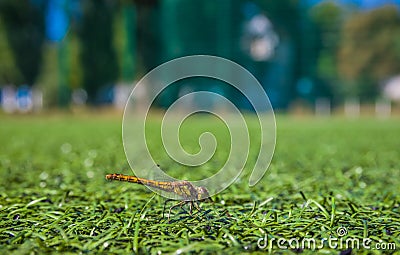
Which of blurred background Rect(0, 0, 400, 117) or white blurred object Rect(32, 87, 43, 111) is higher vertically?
blurred background Rect(0, 0, 400, 117)

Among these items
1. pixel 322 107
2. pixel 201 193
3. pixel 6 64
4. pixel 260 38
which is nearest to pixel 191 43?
pixel 260 38

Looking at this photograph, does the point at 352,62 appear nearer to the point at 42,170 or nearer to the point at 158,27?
the point at 158,27

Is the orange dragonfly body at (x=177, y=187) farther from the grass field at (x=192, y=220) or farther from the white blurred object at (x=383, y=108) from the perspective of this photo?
the white blurred object at (x=383, y=108)

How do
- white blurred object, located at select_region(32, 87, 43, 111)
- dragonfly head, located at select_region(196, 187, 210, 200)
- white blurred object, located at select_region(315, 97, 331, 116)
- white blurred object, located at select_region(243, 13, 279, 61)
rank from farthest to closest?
white blurred object, located at select_region(315, 97, 331, 116) → white blurred object, located at select_region(243, 13, 279, 61) → white blurred object, located at select_region(32, 87, 43, 111) → dragonfly head, located at select_region(196, 187, 210, 200)

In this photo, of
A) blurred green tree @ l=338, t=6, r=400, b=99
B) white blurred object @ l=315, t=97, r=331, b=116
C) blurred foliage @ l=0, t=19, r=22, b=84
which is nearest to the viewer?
white blurred object @ l=315, t=97, r=331, b=116

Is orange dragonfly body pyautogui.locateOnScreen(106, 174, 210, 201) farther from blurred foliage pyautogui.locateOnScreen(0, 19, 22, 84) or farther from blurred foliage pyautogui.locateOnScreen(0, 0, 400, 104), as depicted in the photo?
blurred foliage pyautogui.locateOnScreen(0, 19, 22, 84)

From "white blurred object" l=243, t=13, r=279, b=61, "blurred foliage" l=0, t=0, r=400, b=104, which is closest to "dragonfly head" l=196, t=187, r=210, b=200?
"blurred foliage" l=0, t=0, r=400, b=104

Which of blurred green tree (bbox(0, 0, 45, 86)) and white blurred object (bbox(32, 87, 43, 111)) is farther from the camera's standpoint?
blurred green tree (bbox(0, 0, 45, 86))

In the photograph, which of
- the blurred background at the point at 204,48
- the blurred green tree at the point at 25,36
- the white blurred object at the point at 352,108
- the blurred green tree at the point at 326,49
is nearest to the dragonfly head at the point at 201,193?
the blurred background at the point at 204,48
